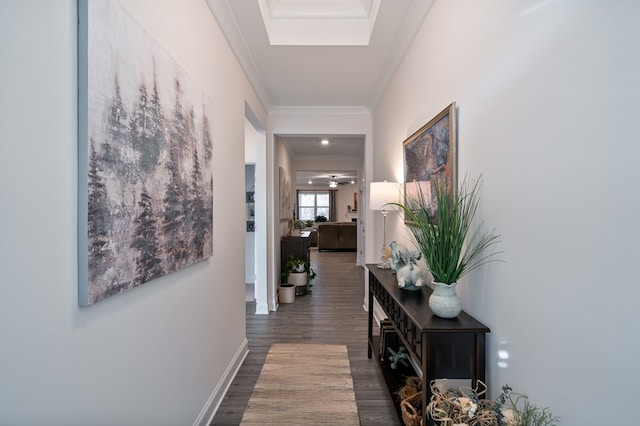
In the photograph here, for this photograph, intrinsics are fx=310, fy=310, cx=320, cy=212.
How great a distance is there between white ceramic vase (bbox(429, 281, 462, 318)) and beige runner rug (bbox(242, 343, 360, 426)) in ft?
3.63

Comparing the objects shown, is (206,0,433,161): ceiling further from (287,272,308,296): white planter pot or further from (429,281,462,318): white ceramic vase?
(287,272,308,296): white planter pot

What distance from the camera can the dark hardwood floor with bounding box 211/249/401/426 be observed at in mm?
2123

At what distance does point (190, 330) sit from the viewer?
170 centimetres

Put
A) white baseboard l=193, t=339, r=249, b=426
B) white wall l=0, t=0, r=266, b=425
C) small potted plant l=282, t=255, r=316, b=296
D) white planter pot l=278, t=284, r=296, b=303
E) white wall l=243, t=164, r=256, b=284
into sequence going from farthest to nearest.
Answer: white wall l=243, t=164, r=256, b=284, small potted plant l=282, t=255, r=316, b=296, white planter pot l=278, t=284, r=296, b=303, white baseboard l=193, t=339, r=249, b=426, white wall l=0, t=0, r=266, b=425

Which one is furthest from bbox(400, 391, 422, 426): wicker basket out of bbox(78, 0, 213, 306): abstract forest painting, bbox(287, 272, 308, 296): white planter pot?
bbox(287, 272, 308, 296): white planter pot

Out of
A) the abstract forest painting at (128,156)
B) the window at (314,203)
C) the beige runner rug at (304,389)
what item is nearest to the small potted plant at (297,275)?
the beige runner rug at (304,389)

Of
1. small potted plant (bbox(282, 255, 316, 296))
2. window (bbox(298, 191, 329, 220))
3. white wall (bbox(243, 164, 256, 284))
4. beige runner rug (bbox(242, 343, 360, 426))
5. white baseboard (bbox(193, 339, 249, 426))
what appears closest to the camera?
white baseboard (bbox(193, 339, 249, 426))

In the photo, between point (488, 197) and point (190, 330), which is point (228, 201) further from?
point (488, 197)

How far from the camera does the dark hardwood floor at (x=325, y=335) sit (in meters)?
2.12

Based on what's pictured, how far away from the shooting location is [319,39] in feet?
8.50

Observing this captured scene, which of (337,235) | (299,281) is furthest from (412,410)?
(337,235)

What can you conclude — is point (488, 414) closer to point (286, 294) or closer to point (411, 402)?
point (411, 402)

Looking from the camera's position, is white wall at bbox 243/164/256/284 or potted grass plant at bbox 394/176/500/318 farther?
white wall at bbox 243/164/256/284

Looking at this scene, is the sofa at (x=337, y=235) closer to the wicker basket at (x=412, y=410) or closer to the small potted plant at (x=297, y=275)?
the small potted plant at (x=297, y=275)
